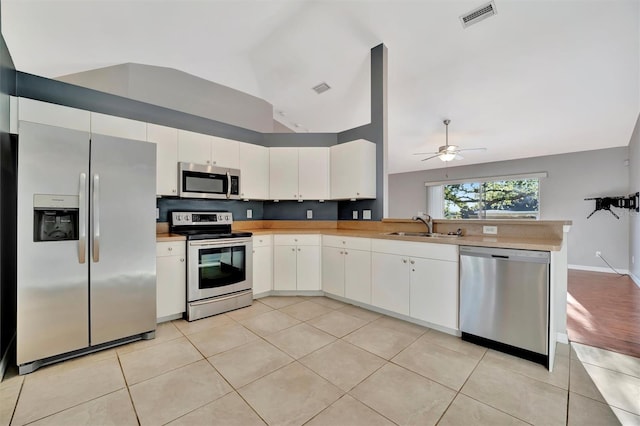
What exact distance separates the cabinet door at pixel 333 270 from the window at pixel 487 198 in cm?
593

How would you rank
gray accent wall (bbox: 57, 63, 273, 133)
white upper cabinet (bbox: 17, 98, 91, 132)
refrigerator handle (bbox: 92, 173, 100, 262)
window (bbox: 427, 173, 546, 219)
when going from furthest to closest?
window (bbox: 427, 173, 546, 219) → gray accent wall (bbox: 57, 63, 273, 133) → white upper cabinet (bbox: 17, 98, 91, 132) → refrigerator handle (bbox: 92, 173, 100, 262)

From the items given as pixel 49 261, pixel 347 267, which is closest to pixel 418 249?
pixel 347 267

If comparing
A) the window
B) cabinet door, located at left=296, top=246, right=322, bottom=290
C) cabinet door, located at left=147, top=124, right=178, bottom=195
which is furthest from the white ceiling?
cabinet door, located at left=296, top=246, right=322, bottom=290

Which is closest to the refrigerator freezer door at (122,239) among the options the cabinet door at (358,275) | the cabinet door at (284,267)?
the cabinet door at (284,267)

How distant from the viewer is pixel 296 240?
11.5ft

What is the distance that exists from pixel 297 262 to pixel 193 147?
6.24 feet

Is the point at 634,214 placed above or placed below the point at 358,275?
above

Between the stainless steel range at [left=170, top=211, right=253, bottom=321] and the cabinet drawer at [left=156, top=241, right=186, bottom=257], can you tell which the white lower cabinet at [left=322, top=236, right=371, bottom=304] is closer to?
the stainless steel range at [left=170, top=211, right=253, bottom=321]

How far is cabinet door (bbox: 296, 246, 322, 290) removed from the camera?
11.5 ft

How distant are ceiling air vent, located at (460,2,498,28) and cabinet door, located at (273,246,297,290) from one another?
10.7 ft

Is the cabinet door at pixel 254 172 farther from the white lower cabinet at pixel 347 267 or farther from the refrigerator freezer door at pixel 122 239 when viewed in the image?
the refrigerator freezer door at pixel 122 239

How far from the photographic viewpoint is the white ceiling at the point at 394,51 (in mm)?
2721

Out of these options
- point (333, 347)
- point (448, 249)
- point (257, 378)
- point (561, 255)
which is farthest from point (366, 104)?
point (257, 378)

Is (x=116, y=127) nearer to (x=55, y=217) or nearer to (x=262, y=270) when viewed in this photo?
(x=55, y=217)
